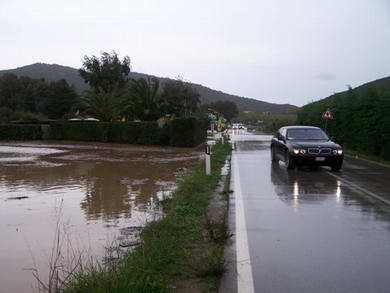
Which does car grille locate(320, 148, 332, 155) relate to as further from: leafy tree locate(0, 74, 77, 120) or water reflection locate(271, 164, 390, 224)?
leafy tree locate(0, 74, 77, 120)

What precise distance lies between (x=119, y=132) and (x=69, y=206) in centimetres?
2931

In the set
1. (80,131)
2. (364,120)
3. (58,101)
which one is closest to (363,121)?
(364,120)

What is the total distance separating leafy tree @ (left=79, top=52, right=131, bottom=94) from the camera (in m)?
84.9

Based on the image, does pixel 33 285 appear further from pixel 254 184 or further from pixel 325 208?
pixel 254 184

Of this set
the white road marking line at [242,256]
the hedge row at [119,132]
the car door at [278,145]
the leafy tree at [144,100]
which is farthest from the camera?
the leafy tree at [144,100]

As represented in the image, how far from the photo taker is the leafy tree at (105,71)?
8494 centimetres

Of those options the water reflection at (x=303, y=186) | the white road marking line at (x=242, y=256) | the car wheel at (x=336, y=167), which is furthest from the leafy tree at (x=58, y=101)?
the white road marking line at (x=242, y=256)

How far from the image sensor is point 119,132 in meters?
41.9

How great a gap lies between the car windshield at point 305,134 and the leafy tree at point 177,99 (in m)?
36.8

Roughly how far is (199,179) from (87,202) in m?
3.17

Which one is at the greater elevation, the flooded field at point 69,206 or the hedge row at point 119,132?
the hedge row at point 119,132

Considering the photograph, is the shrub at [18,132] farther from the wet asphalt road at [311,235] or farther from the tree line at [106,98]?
the wet asphalt road at [311,235]

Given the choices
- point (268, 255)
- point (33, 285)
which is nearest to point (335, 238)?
point (268, 255)

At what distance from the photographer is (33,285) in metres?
6.89
